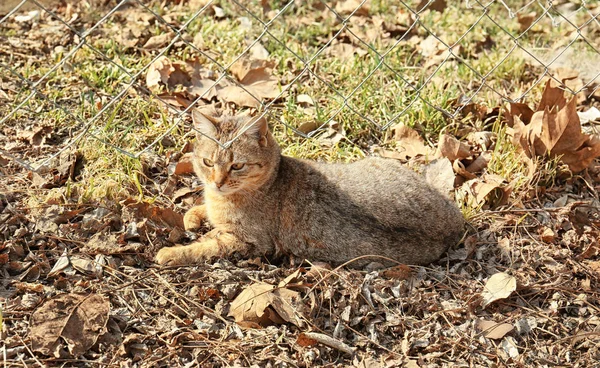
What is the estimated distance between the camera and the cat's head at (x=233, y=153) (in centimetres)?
412

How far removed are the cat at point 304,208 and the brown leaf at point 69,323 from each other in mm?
Answer: 598

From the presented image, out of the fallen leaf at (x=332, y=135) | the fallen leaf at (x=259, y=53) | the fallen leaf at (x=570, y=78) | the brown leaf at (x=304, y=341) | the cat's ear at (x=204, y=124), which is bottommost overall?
the brown leaf at (x=304, y=341)

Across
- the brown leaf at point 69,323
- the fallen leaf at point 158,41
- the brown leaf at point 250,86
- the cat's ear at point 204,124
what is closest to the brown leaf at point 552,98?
the brown leaf at point 250,86

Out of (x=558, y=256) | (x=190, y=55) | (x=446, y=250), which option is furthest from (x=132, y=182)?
(x=558, y=256)

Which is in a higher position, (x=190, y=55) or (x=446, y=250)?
(x=190, y=55)

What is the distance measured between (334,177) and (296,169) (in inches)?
8.9

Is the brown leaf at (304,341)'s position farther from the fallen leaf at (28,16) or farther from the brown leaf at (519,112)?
the fallen leaf at (28,16)

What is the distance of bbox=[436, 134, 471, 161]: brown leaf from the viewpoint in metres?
4.75

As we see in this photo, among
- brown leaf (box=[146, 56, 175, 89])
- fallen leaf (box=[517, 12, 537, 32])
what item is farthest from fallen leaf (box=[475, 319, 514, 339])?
fallen leaf (box=[517, 12, 537, 32])

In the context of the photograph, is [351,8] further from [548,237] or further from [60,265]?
[60,265]

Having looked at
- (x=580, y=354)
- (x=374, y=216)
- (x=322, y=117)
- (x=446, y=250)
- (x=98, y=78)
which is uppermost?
(x=98, y=78)

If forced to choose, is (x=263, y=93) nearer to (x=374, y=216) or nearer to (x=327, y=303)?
(x=374, y=216)

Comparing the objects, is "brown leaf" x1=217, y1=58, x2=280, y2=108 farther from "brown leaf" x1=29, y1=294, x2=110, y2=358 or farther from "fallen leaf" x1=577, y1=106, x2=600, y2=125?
"fallen leaf" x1=577, y1=106, x2=600, y2=125

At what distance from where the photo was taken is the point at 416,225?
404 centimetres
